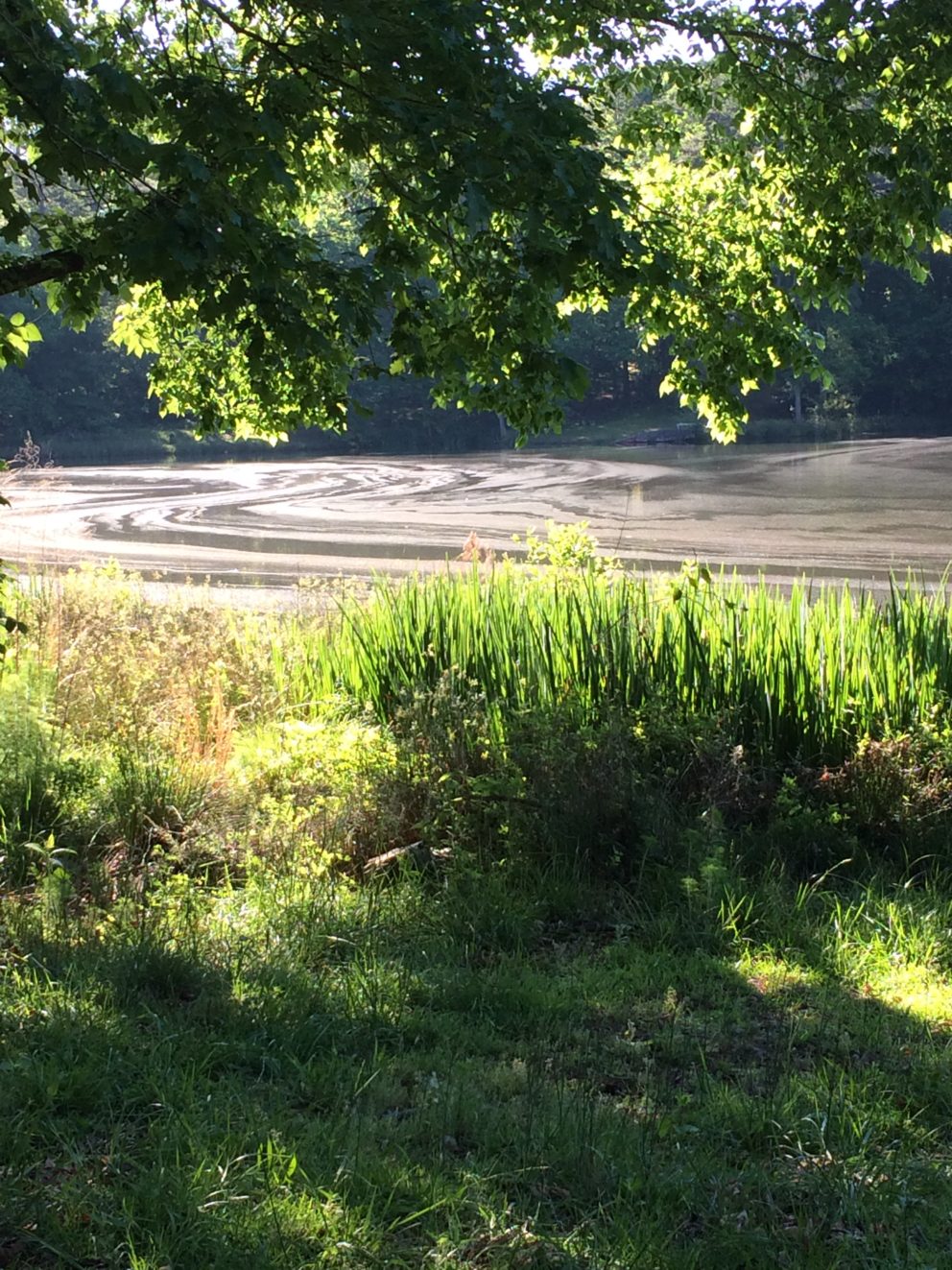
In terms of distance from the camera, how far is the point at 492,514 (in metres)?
23.0

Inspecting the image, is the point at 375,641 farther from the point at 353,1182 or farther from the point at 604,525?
the point at 604,525

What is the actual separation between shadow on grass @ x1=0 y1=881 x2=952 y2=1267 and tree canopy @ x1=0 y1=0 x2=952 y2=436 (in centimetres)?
214

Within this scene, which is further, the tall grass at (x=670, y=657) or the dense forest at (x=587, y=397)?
the dense forest at (x=587, y=397)

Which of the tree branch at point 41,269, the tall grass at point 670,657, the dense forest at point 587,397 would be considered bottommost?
the tall grass at point 670,657

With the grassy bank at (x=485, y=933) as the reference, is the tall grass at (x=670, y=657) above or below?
above

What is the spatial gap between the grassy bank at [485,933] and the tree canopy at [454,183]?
1513 millimetres

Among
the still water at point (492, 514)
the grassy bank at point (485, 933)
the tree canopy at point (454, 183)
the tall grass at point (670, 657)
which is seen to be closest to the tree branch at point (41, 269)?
the tree canopy at point (454, 183)

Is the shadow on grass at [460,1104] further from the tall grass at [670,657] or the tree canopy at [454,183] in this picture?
the tree canopy at [454,183]

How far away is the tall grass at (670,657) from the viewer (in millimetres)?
6336

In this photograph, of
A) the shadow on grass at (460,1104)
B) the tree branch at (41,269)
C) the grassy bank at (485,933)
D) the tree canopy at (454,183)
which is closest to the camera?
A: the shadow on grass at (460,1104)

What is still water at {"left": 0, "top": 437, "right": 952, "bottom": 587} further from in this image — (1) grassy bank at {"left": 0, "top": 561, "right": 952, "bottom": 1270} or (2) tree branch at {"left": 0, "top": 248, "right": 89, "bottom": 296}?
(2) tree branch at {"left": 0, "top": 248, "right": 89, "bottom": 296}

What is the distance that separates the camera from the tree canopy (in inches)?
158

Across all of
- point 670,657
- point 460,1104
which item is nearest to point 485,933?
point 460,1104

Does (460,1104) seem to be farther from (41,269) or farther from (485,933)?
(41,269)
